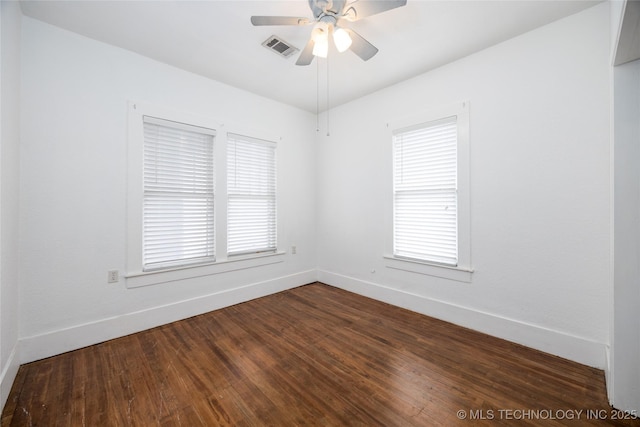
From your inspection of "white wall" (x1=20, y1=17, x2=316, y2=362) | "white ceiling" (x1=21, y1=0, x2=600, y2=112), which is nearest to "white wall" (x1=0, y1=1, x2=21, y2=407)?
"white wall" (x1=20, y1=17, x2=316, y2=362)

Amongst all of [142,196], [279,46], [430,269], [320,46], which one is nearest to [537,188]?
[430,269]

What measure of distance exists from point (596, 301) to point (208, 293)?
12.5ft

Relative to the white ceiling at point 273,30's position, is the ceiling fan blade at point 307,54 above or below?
below

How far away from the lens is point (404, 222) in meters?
3.36

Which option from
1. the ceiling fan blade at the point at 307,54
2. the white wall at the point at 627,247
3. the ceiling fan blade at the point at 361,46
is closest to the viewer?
the white wall at the point at 627,247

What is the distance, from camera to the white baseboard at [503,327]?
6.93 feet

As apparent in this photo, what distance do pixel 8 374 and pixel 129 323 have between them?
2.83 feet

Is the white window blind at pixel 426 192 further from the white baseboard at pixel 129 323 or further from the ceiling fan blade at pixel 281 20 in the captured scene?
the white baseboard at pixel 129 323

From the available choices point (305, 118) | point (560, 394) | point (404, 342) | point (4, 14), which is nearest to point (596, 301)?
point (560, 394)

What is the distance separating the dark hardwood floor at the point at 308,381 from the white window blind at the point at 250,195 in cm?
122

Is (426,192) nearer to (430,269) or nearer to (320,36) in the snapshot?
(430,269)

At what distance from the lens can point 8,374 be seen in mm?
1818

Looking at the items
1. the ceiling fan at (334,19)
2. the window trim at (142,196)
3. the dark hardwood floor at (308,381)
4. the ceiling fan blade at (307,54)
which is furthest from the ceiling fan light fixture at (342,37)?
the dark hardwood floor at (308,381)

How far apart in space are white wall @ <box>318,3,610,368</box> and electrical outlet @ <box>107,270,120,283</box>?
10.5 ft
